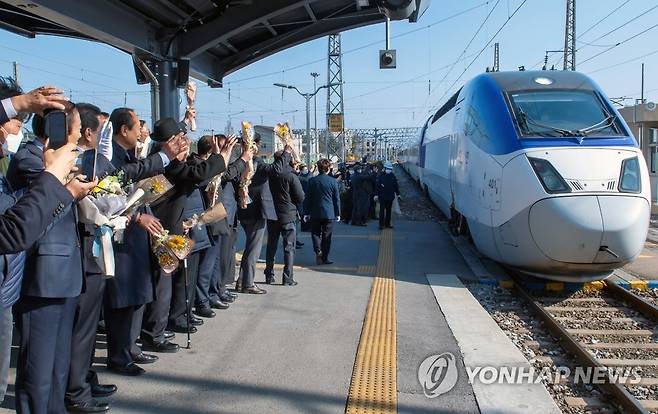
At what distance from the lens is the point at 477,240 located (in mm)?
8930

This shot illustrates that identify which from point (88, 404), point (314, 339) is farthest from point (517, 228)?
point (88, 404)

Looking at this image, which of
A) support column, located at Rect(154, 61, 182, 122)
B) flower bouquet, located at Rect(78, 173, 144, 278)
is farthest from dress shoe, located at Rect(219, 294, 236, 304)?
support column, located at Rect(154, 61, 182, 122)

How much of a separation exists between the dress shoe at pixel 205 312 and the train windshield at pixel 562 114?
172 inches

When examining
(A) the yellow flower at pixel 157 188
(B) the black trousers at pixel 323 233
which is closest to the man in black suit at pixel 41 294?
(A) the yellow flower at pixel 157 188

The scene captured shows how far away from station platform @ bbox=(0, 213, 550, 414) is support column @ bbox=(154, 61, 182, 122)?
3432mm

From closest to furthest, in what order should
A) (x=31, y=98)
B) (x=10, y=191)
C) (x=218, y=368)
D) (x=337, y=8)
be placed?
(x=31, y=98)
(x=10, y=191)
(x=218, y=368)
(x=337, y=8)

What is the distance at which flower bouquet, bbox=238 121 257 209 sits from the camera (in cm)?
613

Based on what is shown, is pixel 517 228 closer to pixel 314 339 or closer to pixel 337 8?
pixel 314 339

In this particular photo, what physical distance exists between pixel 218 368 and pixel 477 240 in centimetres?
535

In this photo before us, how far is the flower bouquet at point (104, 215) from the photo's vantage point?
3.47 m

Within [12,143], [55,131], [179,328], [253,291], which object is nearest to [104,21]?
[253,291]

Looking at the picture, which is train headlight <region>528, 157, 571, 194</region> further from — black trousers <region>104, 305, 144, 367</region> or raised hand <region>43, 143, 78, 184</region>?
raised hand <region>43, 143, 78, 184</region>

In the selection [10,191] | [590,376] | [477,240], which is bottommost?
[590,376]

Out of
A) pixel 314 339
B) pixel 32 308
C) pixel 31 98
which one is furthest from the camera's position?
pixel 314 339
